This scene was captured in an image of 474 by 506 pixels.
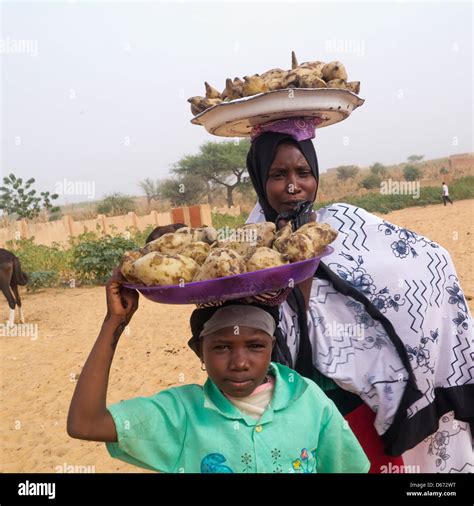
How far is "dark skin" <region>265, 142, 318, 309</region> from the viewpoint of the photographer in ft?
7.01

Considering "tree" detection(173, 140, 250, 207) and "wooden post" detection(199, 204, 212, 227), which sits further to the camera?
"tree" detection(173, 140, 250, 207)

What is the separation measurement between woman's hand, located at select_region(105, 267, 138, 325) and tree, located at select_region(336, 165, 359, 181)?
4213 cm

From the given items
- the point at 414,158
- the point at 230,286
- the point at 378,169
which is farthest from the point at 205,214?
the point at 414,158

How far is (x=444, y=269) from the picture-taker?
7.45 ft

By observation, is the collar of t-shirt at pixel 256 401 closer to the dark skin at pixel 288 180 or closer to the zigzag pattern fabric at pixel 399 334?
the zigzag pattern fabric at pixel 399 334

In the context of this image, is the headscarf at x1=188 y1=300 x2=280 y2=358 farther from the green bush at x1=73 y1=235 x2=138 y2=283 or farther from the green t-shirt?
the green bush at x1=73 y1=235 x2=138 y2=283

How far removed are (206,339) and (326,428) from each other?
44 cm

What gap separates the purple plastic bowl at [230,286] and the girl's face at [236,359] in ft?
0.42

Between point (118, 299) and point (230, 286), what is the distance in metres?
0.34

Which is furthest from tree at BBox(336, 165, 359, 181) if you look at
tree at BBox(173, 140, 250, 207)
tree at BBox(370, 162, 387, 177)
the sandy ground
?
the sandy ground

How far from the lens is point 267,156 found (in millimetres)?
2201

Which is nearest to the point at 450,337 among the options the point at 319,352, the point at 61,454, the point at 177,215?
the point at 319,352

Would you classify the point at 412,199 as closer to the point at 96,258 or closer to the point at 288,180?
the point at 96,258

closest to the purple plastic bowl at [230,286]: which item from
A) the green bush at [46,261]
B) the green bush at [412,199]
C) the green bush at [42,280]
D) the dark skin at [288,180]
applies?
the dark skin at [288,180]
